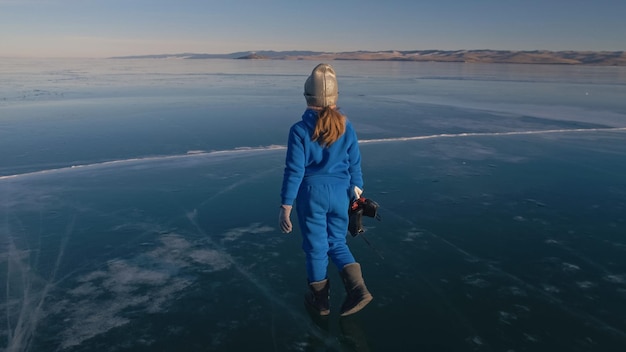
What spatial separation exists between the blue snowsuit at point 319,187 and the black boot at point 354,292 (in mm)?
74

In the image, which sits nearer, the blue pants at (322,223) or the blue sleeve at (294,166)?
the blue sleeve at (294,166)

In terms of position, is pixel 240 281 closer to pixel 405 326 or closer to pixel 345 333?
pixel 345 333

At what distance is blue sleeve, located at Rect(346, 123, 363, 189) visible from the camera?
2.91 metres

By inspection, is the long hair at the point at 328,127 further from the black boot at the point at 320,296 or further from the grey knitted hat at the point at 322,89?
the black boot at the point at 320,296

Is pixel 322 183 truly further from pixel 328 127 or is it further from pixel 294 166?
pixel 328 127

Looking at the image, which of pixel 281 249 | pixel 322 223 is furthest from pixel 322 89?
pixel 281 249

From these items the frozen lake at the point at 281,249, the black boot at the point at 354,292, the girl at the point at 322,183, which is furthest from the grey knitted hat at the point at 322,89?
the frozen lake at the point at 281,249

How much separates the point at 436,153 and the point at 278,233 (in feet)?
15.3

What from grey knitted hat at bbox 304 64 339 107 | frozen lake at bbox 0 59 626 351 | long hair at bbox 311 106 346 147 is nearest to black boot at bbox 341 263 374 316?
frozen lake at bbox 0 59 626 351

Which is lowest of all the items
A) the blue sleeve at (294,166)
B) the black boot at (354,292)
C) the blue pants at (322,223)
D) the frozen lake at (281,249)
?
the frozen lake at (281,249)

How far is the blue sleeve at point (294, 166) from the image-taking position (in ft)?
8.89

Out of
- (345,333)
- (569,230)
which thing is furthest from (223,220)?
(569,230)

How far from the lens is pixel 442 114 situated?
13.5m

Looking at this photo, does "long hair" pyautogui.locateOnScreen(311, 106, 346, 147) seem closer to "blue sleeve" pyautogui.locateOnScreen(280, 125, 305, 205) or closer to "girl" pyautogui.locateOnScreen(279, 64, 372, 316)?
"girl" pyautogui.locateOnScreen(279, 64, 372, 316)
